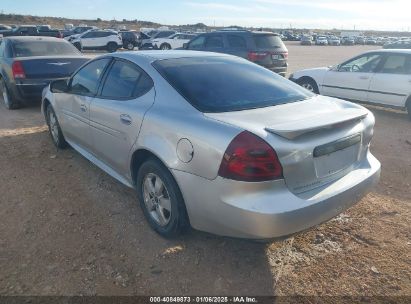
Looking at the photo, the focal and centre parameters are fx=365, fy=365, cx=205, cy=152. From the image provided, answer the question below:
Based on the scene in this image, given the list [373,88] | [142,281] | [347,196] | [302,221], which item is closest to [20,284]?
[142,281]

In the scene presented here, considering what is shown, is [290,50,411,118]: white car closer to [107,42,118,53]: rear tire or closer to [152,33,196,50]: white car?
[152,33,196,50]: white car

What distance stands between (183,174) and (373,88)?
276 inches

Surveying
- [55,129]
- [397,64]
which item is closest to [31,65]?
[55,129]

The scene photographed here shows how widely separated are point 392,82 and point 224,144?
272 inches

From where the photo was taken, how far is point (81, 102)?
13.8 ft

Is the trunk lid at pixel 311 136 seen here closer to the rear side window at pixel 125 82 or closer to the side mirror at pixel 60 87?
the rear side window at pixel 125 82

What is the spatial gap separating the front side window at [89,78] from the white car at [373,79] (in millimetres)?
6480

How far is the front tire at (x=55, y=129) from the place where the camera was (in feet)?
17.2

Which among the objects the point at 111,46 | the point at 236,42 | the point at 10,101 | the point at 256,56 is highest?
the point at 236,42

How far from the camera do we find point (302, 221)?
246cm

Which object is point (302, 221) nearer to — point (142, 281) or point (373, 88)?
point (142, 281)

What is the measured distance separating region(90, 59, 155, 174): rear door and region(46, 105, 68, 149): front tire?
1434 millimetres

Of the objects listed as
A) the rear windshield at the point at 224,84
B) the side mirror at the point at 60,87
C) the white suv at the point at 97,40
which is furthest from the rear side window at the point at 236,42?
the white suv at the point at 97,40

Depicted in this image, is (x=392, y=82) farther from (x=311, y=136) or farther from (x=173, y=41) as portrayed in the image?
(x=173, y=41)
